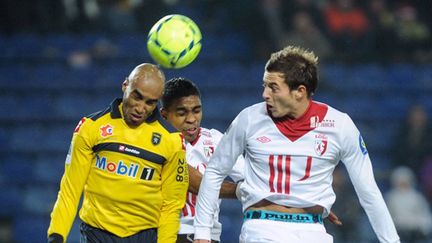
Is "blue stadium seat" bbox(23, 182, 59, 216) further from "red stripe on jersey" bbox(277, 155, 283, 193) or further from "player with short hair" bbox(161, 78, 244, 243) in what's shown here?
"red stripe on jersey" bbox(277, 155, 283, 193)

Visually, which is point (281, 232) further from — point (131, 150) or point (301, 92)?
point (131, 150)

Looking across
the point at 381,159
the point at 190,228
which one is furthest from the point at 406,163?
the point at 190,228

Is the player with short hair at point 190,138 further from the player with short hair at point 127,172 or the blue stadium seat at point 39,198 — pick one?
the blue stadium seat at point 39,198

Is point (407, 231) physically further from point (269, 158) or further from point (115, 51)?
point (269, 158)

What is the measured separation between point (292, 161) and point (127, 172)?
2.89 feet

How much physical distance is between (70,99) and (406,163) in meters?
4.37

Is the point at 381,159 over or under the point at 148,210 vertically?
over

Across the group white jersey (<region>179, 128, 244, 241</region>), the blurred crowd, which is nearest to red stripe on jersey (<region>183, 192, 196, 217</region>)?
white jersey (<region>179, 128, 244, 241</region>)

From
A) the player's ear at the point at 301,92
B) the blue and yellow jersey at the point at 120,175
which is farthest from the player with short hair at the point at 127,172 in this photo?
the player's ear at the point at 301,92

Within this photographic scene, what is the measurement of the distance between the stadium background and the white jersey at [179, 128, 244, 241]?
5.37m

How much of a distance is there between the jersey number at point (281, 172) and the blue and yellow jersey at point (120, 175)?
56cm

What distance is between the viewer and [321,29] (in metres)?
11.5

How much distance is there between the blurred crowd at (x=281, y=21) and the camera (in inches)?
454

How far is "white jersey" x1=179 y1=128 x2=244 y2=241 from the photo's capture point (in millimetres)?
5109
